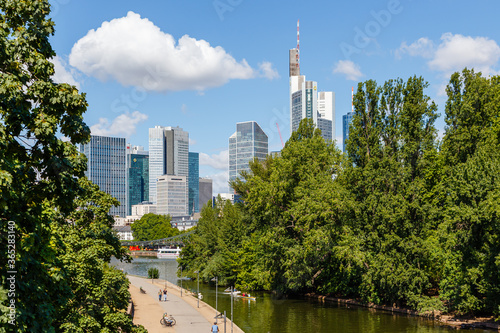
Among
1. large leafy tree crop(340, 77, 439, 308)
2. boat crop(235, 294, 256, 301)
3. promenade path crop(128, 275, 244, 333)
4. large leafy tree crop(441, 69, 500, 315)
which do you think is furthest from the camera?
boat crop(235, 294, 256, 301)

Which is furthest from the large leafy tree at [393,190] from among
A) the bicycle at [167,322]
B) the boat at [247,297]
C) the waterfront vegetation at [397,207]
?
the bicycle at [167,322]

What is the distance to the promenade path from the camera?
4184cm

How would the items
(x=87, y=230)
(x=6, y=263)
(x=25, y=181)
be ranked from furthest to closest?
(x=87, y=230) → (x=25, y=181) → (x=6, y=263)

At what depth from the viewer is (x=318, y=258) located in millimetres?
57375

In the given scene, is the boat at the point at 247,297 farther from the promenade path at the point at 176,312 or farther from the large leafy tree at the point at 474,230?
the large leafy tree at the point at 474,230

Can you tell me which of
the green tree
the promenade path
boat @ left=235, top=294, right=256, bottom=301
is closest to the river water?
boat @ left=235, top=294, right=256, bottom=301

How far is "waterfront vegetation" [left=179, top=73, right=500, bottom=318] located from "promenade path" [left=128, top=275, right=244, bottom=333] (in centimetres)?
1039

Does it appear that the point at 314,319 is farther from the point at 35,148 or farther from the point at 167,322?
the point at 35,148

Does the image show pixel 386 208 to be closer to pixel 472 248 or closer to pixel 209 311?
pixel 472 248

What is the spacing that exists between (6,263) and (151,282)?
7831cm

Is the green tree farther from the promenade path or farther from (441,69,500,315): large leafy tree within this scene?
(441,69,500,315): large leafy tree

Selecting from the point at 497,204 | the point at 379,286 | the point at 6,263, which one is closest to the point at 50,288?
the point at 6,263

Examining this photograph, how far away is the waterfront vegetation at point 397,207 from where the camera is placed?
42312 millimetres

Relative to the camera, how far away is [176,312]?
50969 mm
